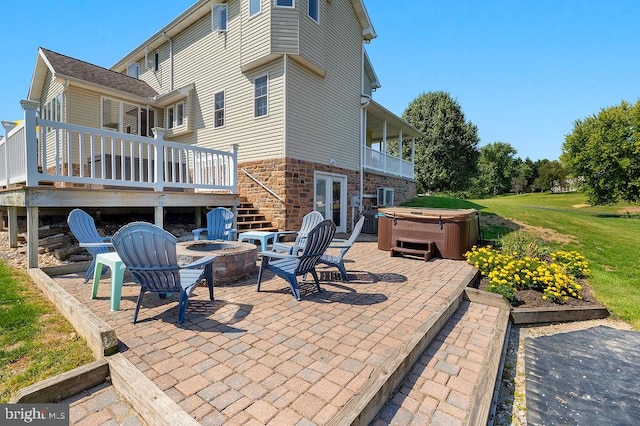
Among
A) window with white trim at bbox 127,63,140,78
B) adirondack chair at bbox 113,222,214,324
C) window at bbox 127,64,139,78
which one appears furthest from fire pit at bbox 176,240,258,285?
window at bbox 127,64,139,78

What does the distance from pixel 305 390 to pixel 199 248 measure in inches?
137

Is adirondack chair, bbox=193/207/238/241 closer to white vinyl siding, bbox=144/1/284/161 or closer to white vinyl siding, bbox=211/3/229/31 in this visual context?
white vinyl siding, bbox=144/1/284/161

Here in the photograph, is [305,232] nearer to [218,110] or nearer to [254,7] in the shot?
[218,110]

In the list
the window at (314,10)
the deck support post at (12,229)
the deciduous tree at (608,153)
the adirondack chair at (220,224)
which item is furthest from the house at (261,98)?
the deciduous tree at (608,153)

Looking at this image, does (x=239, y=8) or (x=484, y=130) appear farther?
(x=484, y=130)

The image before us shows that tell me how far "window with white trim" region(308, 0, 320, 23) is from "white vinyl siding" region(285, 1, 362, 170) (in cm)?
31

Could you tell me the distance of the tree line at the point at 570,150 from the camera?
2194 centimetres

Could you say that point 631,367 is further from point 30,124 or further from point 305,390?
point 30,124

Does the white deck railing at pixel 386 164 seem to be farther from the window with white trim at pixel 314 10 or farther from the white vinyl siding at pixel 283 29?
the white vinyl siding at pixel 283 29

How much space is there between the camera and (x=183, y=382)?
7.14ft

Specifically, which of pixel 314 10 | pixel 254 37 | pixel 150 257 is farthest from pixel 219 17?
pixel 150 257

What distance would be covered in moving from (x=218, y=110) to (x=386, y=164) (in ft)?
28.5

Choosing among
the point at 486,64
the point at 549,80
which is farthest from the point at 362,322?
the point at 549,80

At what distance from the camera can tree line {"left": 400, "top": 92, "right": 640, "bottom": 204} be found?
72.0 ft
